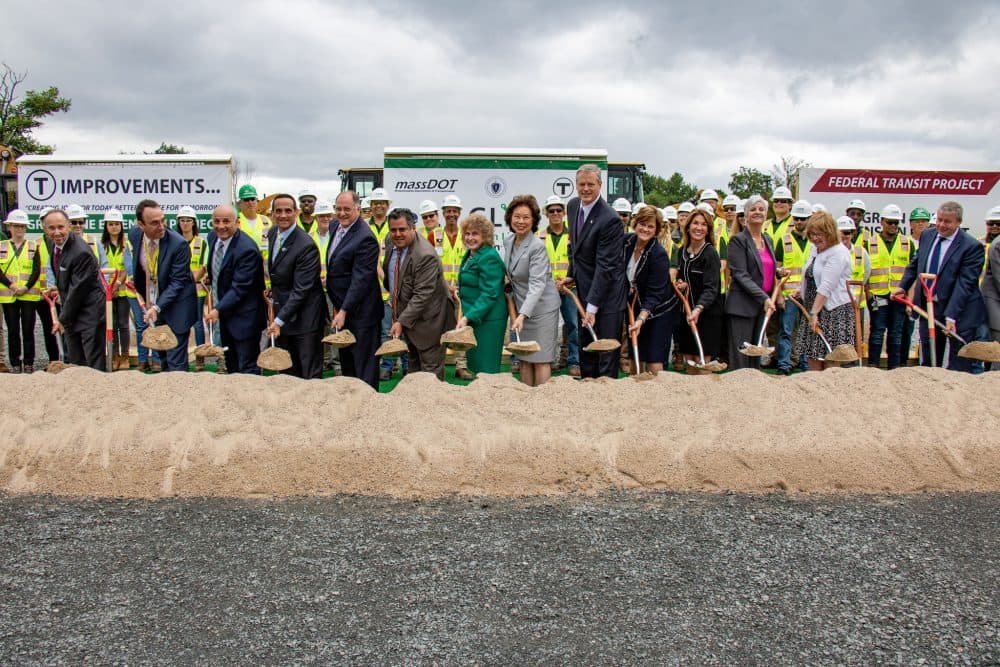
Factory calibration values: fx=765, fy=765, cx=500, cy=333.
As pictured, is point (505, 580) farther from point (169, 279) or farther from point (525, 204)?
point (169, 279)

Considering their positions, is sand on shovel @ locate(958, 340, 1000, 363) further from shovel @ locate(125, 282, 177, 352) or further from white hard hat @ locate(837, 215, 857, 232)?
shovel @ locate(125, 282, 177, 352)

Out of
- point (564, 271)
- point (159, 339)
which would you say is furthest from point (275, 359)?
point (564, 271)

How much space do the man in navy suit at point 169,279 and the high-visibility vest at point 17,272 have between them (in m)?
1.92

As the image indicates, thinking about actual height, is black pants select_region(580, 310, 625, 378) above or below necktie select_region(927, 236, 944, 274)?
below

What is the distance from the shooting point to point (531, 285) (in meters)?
5.27

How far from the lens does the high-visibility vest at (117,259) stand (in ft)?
23.9

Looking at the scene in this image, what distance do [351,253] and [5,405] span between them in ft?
7.64

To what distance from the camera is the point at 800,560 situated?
308 centimetres

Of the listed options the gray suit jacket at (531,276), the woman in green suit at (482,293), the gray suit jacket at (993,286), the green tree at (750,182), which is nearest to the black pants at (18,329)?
the woman in green suit at (482,293)

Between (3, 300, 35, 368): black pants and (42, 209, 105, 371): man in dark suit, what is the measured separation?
1.06 metres

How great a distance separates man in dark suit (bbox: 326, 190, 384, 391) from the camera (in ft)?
18.1

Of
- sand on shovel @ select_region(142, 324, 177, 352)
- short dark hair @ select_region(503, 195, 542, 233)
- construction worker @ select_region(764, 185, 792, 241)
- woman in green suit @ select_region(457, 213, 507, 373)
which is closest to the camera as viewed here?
short dark hair @ select_region(503, 195, 542, 233)

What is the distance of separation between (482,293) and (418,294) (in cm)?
46

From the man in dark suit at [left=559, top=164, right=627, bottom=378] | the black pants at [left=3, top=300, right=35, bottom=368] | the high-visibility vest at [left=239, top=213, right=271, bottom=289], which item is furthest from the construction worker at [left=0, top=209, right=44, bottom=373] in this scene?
the man in dark suit at [left=559, top=164, right=627, bottom=378]
